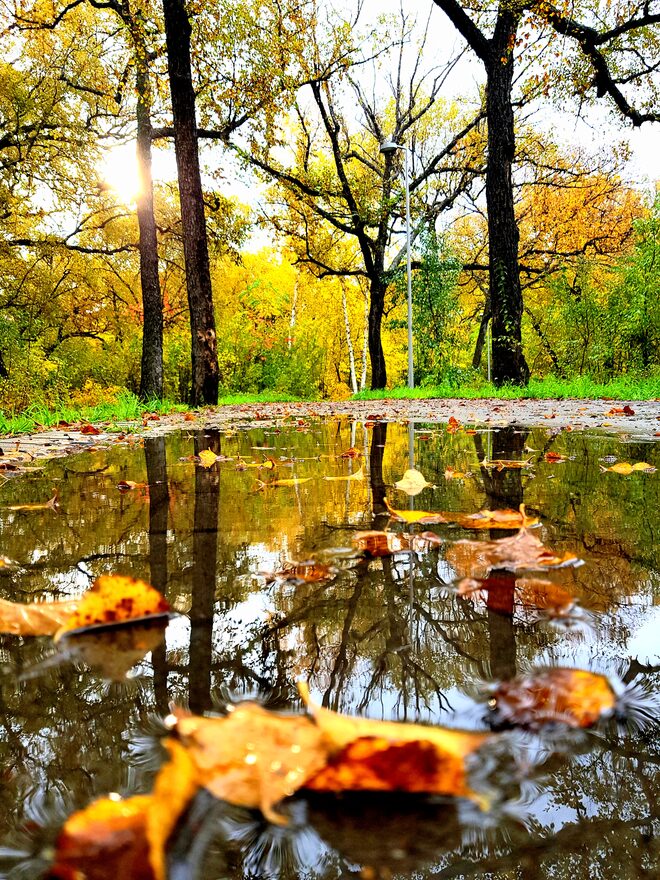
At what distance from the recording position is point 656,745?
0.66m

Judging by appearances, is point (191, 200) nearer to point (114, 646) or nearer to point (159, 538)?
point (159, 538)

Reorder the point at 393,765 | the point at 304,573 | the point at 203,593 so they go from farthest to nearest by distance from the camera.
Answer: the point at 304,573 < the point at 203,593 < the point at 393,765

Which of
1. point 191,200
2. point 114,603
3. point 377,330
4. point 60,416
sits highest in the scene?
point 191,200

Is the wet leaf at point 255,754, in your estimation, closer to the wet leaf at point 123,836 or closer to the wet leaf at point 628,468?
the wet leaf at point 123,836

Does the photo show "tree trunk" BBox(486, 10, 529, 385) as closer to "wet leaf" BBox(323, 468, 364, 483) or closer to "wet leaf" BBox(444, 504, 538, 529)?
"wet leaf" BBox(323, 468, 364, 483)

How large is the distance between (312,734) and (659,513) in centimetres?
160

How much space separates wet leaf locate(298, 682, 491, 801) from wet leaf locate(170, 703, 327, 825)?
18 millimetres

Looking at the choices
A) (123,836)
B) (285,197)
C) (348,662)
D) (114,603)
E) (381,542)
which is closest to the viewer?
(123,836)

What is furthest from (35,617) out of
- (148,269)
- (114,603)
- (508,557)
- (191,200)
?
(148,269)

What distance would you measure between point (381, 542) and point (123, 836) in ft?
3.64

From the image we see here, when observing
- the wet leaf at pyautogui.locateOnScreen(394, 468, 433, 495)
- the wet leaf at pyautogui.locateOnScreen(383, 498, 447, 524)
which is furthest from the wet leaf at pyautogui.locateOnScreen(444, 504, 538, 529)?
the wet leaf at pyautogui.locateOnScreen(394, 468, 433, 495)

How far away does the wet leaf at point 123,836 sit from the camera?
42 cm

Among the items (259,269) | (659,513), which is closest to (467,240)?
(259,269)

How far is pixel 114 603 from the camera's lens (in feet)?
3.27
